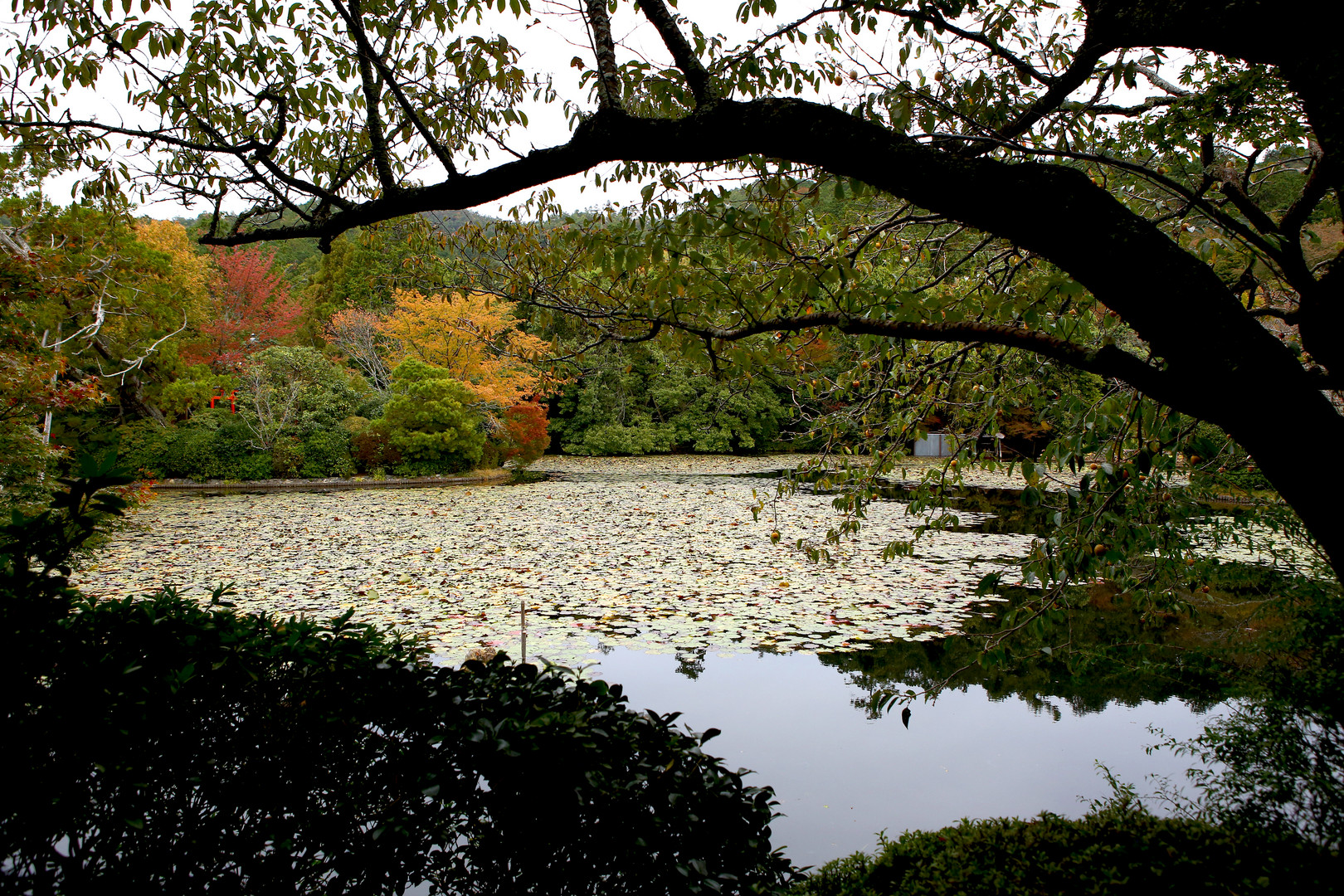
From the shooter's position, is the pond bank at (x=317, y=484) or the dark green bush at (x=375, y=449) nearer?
the pond bank at (x=317, y=484)

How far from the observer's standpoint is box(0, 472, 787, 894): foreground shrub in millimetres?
1401

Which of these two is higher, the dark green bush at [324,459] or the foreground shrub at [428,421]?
the foreground shrub at [428,421]

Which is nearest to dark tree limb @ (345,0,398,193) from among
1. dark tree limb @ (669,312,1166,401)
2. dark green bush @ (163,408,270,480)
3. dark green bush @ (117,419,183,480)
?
dark tree limb @ (669,312,1166,401)

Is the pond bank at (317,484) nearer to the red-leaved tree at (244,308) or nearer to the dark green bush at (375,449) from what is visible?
the dark green bush at (375,449)

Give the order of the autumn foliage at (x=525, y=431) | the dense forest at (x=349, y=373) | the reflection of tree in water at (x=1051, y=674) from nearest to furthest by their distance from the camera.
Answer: the dense forest at (x=349, y=373) → the reflection of tree in water at (x=1051, y=674) → the autumn foliage at (x=525, y=431)

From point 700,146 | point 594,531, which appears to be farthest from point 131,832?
point 594,531

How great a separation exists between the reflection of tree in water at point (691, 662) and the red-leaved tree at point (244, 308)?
50.7 feet

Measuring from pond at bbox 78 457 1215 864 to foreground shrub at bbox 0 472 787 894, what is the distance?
85 cm

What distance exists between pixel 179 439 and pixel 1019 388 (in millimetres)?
14933

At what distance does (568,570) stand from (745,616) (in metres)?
2.09

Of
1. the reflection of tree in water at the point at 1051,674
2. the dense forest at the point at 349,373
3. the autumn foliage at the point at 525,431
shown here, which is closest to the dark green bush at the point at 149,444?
the dense forest at the point at 349,373

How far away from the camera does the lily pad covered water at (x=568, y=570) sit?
16.7ft

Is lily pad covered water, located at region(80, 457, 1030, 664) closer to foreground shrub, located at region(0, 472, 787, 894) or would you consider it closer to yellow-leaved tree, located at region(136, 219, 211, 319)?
foreground shrub, located at region(0, 472, 787, 894)

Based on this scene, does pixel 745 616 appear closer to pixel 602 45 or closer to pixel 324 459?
pixel 602 45
